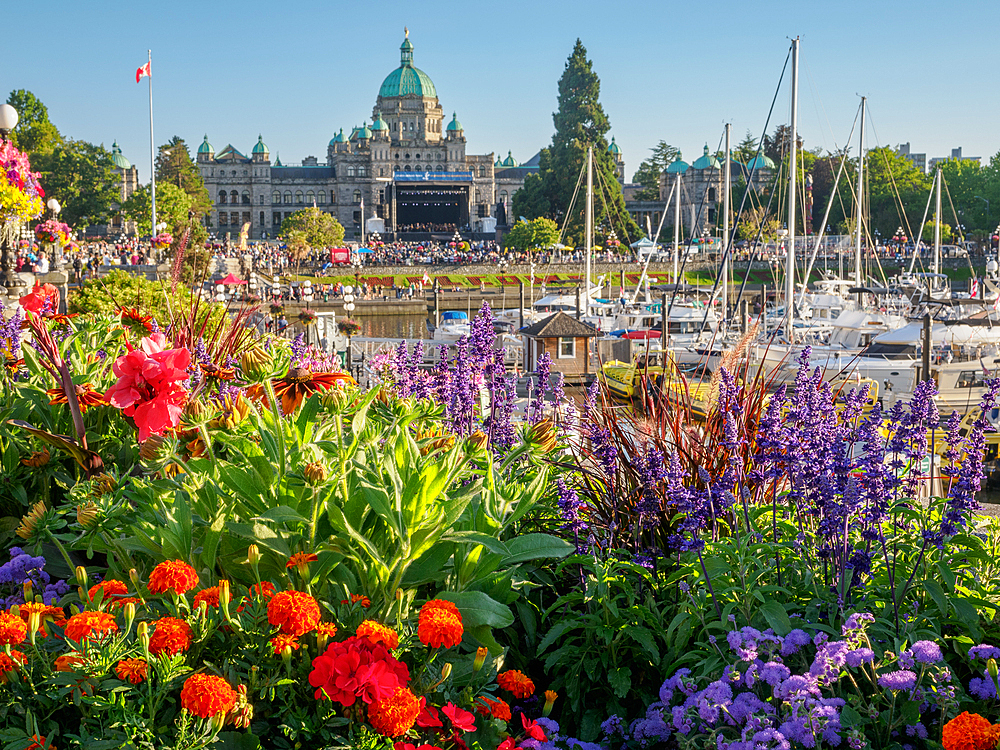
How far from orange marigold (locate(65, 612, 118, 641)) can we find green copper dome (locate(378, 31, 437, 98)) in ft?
384

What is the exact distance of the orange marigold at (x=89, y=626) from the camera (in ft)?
7.28

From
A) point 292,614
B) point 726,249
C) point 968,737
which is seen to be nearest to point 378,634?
point 292,614

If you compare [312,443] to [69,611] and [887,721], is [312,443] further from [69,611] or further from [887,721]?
[887,721]

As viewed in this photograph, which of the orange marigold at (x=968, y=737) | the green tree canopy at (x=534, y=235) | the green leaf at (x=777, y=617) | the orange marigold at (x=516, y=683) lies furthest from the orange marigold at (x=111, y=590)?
the green tree canopy at (x=534, y=235)

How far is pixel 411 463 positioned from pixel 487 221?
322ft

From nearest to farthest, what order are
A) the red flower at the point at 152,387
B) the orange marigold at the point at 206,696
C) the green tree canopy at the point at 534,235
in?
the orange marigold at the point at 206,696
the red flower at the point at 152,387
the green tree canopy at the point at 534,235

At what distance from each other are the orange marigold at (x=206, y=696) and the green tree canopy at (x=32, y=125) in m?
58.7

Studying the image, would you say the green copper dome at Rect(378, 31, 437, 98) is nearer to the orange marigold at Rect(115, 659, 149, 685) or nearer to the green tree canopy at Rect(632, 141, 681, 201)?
the green tree canopy at Rect(632, 141, 681, 201)

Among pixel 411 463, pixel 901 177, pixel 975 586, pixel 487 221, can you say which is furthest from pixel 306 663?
pixel 487 221

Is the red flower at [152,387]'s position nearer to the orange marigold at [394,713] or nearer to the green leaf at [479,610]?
the green leaf at [479,610]

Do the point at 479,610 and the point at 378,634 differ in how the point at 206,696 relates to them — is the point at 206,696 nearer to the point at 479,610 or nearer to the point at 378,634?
the point at 378,634

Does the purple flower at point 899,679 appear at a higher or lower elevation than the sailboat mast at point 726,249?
lower

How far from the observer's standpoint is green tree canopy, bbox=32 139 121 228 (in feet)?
194

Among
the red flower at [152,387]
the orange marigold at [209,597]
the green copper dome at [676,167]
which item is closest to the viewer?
the orange marigold at [209,597]
